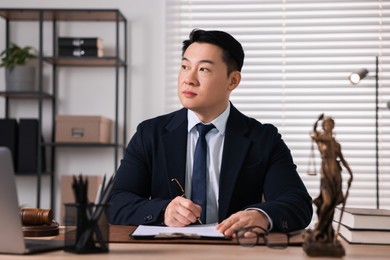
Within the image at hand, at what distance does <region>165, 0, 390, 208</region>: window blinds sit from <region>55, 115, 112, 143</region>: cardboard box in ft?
1.77

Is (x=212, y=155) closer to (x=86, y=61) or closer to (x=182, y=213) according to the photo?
(x=182, y=213)

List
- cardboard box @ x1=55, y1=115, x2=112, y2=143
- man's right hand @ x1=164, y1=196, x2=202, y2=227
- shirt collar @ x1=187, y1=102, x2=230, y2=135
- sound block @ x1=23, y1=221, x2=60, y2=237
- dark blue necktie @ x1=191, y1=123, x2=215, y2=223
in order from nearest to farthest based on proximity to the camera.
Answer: sound block @ x1=23, y1=221, x2=60, y2=237 < man's right hand @ x1=164, y1=196, x2=202, y2=227 < dark blue necktie @ x1=191, y1=123, x2=215, y2=223 < shirt collar @ x1=187, y1=102, x2=230, y2=135 < cardboard box @ x1=55, y1=115, x2=112, y2=143

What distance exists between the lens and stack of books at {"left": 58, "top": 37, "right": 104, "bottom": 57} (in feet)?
14.0

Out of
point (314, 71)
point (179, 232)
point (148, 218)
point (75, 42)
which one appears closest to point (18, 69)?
point (75, 42)

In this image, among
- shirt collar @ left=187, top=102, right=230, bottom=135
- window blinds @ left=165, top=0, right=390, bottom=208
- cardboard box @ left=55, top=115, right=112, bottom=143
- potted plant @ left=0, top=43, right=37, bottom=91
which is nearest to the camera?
shirt collar @ left=187, top=102, right=230, bottom=135

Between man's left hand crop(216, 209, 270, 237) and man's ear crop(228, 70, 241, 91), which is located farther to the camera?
man's ear crop(228, 70, 241, 91)

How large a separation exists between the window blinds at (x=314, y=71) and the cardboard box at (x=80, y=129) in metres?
0.54

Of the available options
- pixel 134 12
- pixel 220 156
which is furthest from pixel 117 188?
pixel 134 12

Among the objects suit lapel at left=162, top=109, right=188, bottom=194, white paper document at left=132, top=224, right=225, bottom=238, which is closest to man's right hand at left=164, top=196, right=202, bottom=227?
white paper document at left=132, top=224, right=225, bottom=238

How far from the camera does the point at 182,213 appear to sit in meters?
1.88

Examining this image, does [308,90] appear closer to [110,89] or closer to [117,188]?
[110,89]

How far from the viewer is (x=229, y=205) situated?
7.58 ft

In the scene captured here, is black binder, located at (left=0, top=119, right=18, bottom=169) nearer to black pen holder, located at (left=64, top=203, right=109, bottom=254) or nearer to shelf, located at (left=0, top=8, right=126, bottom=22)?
shelf, located at (left=0, top=8, right=126, bottom=22)

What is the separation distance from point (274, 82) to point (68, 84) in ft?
4.59
